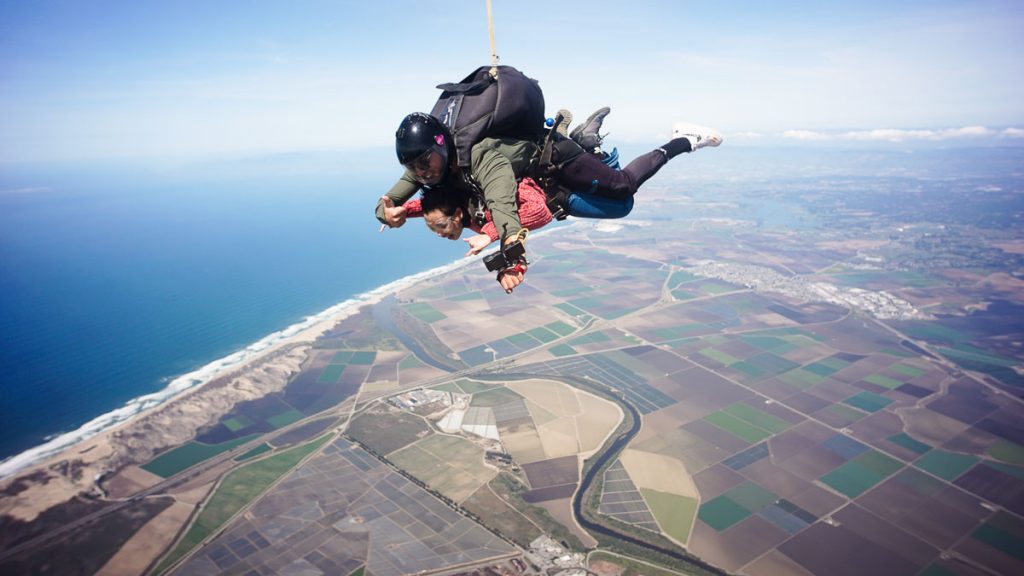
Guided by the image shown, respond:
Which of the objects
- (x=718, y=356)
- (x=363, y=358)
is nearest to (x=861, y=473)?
(x=718, y=356)

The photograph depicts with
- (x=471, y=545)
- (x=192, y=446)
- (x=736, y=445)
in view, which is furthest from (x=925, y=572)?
(x=192, y=446)

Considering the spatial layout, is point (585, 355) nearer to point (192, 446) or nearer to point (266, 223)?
point (192, 446)

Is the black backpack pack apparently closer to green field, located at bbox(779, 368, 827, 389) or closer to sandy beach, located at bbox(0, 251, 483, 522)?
sandy beach, located at bbox(0, 251, 483, 522)

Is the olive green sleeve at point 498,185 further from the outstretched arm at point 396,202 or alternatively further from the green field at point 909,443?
the green field at point 909,443

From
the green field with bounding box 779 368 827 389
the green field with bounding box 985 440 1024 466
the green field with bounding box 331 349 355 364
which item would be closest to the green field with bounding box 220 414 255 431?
the green field with bounding box 331 349 355 364

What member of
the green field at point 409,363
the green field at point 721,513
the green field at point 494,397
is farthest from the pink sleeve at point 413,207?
the green field at point 409,363

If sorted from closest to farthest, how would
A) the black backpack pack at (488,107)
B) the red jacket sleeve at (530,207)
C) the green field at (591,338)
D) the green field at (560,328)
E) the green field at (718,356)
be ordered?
the black backpack pack at (488,107)
the red jacket sleeve at (530,207)
the green field at (718,356)
the green field at (591,338)
the green field at (560,328)
